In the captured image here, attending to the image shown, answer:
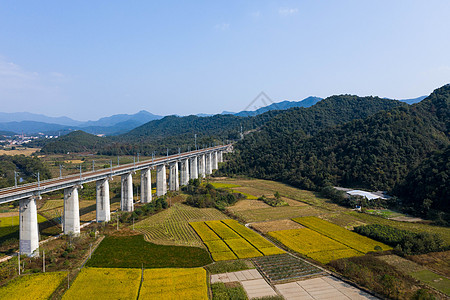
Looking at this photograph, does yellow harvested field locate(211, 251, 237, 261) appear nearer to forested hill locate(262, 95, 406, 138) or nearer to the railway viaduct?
the railway viaduct

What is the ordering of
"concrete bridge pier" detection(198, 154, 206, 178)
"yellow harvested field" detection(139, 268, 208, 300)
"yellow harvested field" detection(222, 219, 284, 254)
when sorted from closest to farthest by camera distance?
"yellow harvested field" detection(139, 268, 208, 300), "yellow harvested field" detection(222, 219, 284, 254), "concrete bridge pier" detection(198, 154, 206, 178)

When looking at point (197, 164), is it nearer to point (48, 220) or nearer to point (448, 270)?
point (48, 220)

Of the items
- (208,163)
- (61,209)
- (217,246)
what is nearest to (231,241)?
(217,246)

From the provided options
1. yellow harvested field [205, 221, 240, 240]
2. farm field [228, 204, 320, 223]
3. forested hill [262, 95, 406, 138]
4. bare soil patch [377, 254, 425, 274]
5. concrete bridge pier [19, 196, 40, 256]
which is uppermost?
forested hill [262, 95, 406, 138]

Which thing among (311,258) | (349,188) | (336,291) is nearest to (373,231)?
(311,258)

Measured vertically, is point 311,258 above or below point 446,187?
below

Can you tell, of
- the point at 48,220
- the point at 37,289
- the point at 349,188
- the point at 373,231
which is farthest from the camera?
the point at 349,188

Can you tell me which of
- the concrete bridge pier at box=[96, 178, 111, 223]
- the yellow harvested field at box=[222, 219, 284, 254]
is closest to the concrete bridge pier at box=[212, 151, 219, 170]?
the yellow harvested field at box=[222, 219, 284, 254]

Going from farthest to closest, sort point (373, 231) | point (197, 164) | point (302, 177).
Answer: point (197, 164) < point (302, 177) < point (373, 231)
